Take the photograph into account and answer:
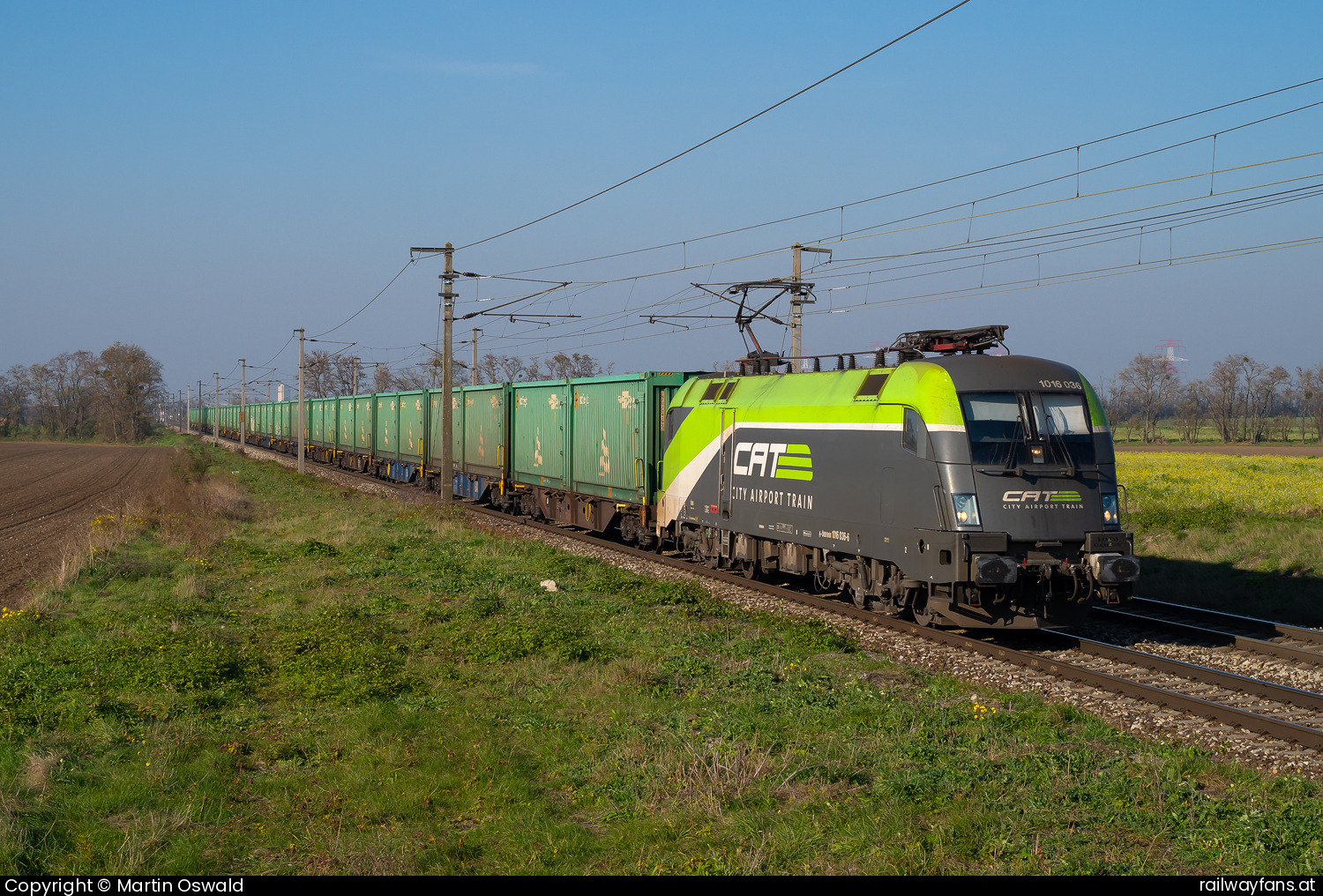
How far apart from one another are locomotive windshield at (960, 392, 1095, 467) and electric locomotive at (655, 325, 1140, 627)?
15 mm

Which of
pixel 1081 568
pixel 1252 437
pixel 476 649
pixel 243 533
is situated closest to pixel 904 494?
pixel 1081 568

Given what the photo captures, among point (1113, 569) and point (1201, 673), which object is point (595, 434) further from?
point (1201, 673)

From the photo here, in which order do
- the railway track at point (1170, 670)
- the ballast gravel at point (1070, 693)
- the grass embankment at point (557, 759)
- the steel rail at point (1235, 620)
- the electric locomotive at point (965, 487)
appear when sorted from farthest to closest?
the steel rail at point (1235, 620), the electric locomotive at point (965, 487), the railway track at point (1170, 670), the ballast gravel at point (1070, 693), the grass embankment at point (557, 759)

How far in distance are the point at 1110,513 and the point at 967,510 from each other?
199 cm

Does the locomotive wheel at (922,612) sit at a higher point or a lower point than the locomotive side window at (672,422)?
lower

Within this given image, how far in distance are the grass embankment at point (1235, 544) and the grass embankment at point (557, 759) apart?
8.23 meters

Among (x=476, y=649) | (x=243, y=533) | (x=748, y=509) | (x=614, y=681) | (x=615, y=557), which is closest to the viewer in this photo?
(x=614, y=681)

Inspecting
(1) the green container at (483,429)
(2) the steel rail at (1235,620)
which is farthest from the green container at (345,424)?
(2) the steel rail at (1235,620)

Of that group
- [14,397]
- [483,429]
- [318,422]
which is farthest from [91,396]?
[483,429]

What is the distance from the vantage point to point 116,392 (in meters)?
98.8

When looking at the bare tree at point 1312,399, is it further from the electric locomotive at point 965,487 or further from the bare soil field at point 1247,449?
the electric locomotive at point 965,487

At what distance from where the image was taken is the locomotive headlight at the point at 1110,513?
1106cm
